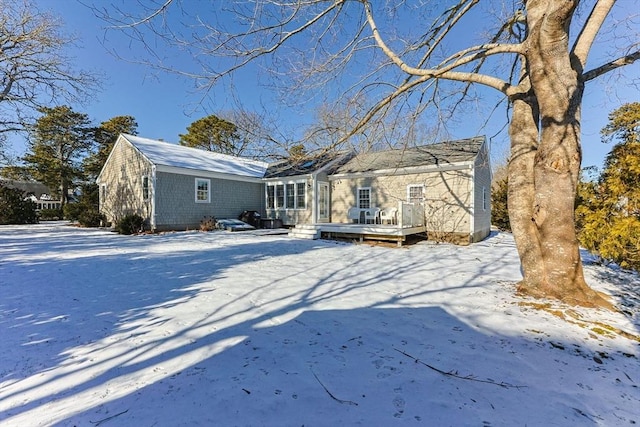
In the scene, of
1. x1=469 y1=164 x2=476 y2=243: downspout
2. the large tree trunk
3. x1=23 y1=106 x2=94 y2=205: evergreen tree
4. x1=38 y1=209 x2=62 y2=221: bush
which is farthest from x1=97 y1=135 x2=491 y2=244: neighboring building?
x1=23 y1=106 x2=94 y2=205: evergreen tree

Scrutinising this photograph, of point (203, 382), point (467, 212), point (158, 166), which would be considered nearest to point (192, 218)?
point (158, 166)

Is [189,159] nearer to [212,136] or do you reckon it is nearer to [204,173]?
[204,173]

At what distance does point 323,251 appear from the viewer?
8711 mm

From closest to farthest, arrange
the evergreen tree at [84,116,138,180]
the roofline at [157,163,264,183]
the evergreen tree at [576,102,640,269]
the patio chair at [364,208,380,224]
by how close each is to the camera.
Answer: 1. the evergreen tree at [576,102,640,269]
2. the patio chair at [364,208,380,224]
3. the roofline at [157,163,264,183]
4. the evergreen tree at [84,116,138,180]

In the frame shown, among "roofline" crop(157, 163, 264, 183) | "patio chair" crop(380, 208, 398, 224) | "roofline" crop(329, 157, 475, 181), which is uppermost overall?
"roofline" crop(157, 163, 264, 183)

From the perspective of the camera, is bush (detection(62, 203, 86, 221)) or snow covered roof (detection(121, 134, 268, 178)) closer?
snow covered roof (detection(121, 134, 268, 178))

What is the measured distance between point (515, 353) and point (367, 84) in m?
4.78

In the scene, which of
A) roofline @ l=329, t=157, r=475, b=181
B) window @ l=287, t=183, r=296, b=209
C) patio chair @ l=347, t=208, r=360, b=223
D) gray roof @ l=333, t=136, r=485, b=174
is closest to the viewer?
roofline @ l=329, t=157, r=475, b=181

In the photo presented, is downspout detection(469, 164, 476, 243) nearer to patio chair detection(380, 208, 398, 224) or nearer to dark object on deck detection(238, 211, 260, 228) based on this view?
patio chair detection(380, 208, 398, 224)

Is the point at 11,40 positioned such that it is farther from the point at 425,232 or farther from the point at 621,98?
the point at 621,98

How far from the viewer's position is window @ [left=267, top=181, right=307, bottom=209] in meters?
15.4

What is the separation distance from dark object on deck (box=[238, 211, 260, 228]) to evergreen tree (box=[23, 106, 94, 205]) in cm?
1938

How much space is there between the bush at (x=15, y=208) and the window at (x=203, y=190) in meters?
13.6

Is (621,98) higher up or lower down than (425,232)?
higher up
